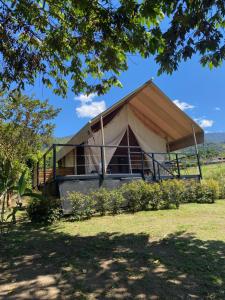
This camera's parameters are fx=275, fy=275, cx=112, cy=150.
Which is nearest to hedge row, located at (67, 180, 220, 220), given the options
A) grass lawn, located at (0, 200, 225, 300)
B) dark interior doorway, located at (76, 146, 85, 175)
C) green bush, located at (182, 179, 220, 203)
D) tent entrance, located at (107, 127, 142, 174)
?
green bush, located at (182, 179, 220, 203)

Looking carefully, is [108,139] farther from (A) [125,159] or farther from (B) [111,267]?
(B) [111,267]

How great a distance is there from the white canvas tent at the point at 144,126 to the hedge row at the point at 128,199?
3.45m

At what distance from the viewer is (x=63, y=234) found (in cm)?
679

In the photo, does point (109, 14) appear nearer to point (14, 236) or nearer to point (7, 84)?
point (7, 84)

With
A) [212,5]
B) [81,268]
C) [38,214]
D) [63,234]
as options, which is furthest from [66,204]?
[212,5]

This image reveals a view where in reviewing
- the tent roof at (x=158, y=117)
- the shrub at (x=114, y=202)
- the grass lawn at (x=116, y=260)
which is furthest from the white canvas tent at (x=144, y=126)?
the grass lawn at (x=116, y=260)

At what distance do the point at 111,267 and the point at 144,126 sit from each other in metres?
12.1

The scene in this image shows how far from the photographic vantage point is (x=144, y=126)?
16.0 metres

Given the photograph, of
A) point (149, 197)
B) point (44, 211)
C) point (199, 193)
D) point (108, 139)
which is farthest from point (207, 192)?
point (44, 211)

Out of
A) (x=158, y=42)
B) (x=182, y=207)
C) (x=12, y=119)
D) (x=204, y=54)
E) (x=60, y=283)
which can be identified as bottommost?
(x=60, y=283)

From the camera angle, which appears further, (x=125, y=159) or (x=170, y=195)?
(x=125, y=159)

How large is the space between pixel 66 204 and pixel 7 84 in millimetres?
4151

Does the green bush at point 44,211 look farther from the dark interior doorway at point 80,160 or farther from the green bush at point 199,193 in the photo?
the dark interior doorway at point 80,160

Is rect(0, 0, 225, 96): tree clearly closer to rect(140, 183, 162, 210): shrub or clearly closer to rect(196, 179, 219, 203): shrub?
rect(140, 183, 162, 210): shrub
